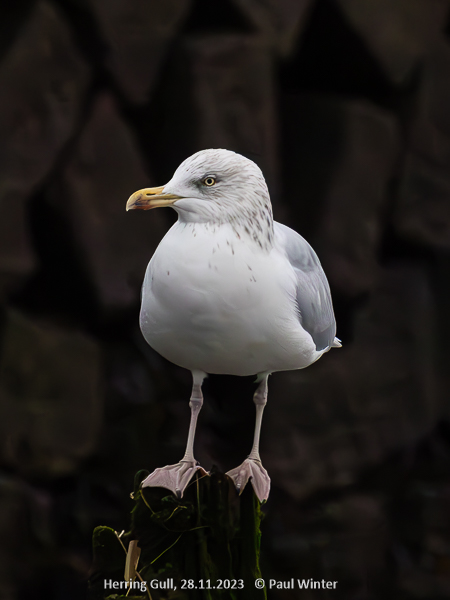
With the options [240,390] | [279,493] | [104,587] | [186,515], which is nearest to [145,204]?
[186,515]

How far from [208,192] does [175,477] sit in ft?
1.85

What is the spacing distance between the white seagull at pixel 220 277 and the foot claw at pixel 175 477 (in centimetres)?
24

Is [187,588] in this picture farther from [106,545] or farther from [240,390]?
[240,390]

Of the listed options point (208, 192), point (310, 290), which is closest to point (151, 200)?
point (208, 192)

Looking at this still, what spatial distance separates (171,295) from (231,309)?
105 millimetres

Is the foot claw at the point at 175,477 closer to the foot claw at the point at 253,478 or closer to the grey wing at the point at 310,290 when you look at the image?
the foot claw at the point at 253,478

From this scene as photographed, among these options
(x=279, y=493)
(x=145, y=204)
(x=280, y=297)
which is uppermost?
(x=145, y=204)

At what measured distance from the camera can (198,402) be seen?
4.51 feet

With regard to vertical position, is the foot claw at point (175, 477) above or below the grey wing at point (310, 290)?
below

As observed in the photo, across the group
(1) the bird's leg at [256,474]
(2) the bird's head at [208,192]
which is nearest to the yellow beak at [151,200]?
(2) the bird's head at [208,192]

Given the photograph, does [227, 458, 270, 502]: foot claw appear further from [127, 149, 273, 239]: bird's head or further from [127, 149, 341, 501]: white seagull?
[127, 149, 273, 239]: bird's head

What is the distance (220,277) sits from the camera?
1094 mm

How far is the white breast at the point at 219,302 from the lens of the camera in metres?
1.10

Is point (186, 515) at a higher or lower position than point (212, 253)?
lower
